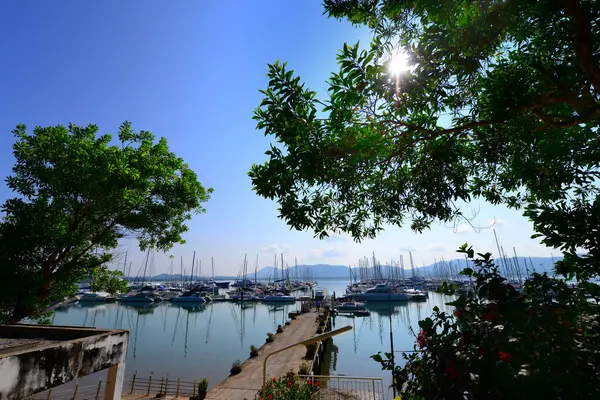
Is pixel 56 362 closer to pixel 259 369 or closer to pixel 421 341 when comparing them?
pixel 421 341

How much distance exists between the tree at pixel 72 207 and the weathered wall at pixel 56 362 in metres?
4.18

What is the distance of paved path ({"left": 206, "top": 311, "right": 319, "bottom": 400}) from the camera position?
1526 centimetres

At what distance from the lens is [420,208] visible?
6316mm

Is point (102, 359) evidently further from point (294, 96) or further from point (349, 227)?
point (294, 96)

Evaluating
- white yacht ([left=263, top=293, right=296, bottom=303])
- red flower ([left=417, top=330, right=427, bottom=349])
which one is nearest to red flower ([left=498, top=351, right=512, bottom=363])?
red flower ([left=417, top=330, right=427, bottom=349])

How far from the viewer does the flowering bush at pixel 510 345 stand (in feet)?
6.70


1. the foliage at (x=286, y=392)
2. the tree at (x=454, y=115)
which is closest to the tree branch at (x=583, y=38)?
the tree at (x=454, y=115)

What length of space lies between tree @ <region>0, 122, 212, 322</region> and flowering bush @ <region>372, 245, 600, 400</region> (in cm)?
1064

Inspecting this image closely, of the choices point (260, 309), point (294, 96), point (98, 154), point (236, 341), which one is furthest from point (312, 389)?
point (260, 309)

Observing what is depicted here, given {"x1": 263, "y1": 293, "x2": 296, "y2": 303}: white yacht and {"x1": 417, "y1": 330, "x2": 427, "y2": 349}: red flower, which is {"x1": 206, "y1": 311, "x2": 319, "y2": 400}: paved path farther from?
{"x1": 263, "y1": 293, "x2": 296, "y2": 303}: white yacht

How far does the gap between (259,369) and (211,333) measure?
2440 centimetres

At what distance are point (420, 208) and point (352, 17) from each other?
3911 millimetres

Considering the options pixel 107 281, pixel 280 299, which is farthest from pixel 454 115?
pixel 280 299

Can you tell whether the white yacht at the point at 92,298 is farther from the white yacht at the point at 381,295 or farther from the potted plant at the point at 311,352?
the potted plant at the point at 311,352
